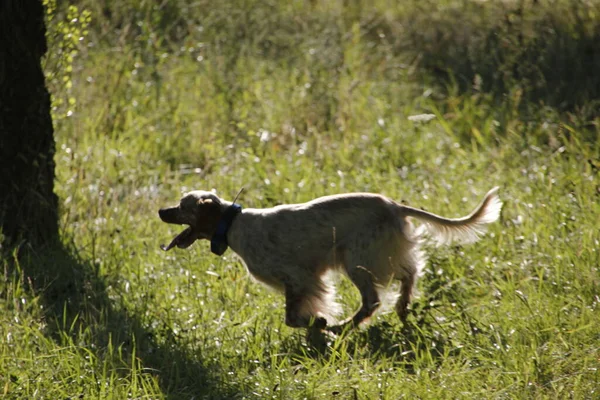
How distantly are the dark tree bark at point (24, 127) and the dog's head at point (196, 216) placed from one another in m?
1.15

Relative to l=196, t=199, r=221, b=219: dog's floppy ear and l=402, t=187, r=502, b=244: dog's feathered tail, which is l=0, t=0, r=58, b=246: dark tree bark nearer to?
l=196, t=199, r=221, b=219: dog's floppy ear

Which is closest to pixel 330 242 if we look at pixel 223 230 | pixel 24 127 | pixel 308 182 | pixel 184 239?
pixel 223 230

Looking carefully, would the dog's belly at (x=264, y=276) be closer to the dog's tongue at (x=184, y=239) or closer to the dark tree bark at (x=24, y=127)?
the dog's tongue at (x=184, y=239)

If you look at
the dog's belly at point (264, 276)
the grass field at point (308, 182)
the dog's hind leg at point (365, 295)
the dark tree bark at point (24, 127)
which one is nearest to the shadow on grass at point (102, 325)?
the grass field at point (308, 182)

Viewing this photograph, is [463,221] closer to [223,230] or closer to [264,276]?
[264,276]

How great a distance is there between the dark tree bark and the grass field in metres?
0.19

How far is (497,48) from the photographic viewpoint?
829cm

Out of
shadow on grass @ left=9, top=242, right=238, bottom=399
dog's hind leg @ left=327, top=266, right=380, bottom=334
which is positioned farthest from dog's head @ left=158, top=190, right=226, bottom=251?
dog's hind leg @ left=327, top=266, right=380, bottom=334

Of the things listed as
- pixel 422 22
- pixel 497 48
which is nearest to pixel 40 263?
pixel 497 48

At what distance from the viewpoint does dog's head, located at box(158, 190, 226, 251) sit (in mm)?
4871

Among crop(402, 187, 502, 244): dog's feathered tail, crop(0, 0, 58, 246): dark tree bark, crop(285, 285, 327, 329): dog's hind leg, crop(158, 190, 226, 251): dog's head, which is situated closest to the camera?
crop(285, 285, 327, 329): dog's hind leg

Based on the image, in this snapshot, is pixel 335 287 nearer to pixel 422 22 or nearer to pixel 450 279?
pixel 450 279

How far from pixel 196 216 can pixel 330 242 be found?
754mm

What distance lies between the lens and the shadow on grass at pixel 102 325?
417cm
